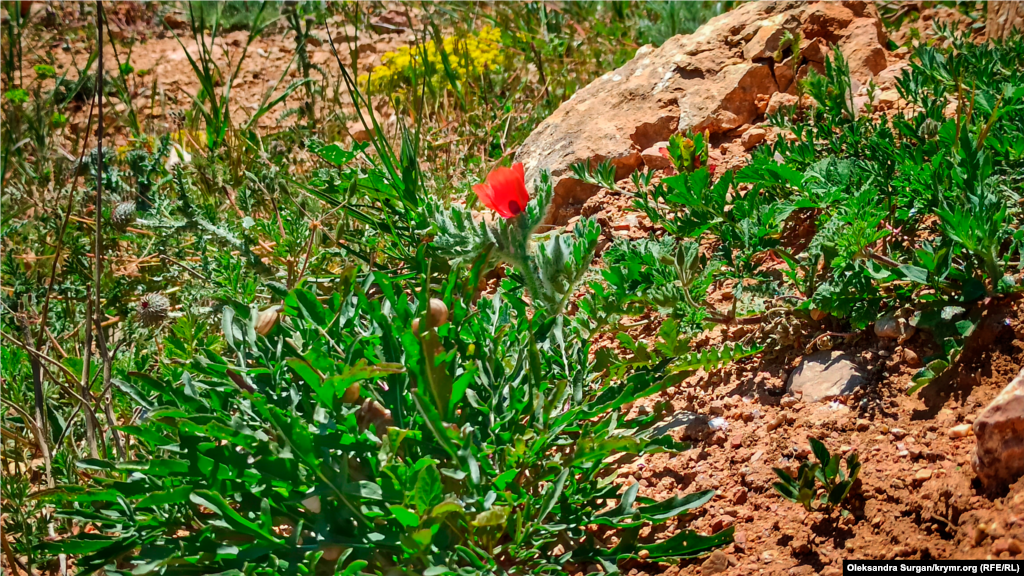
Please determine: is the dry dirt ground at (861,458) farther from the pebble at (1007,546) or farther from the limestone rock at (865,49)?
the limestone rock at (865,49)

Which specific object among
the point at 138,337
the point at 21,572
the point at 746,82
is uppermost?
the point at 746,82

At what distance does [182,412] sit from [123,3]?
6.48 m

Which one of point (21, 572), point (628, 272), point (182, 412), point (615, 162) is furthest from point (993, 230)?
point (21, 572)

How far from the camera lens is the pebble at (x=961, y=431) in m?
1.82

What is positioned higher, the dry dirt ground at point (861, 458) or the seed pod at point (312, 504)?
the seed pod at point (312, 504)

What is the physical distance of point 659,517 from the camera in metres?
1.87

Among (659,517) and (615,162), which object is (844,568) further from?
(615,162)

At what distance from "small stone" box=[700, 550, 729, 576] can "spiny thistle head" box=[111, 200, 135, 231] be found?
2478 millimetres

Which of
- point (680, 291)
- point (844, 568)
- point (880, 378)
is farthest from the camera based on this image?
point (680, 291)

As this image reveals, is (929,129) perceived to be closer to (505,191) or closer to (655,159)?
(655,159)

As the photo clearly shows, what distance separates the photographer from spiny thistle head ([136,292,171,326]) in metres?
2.97

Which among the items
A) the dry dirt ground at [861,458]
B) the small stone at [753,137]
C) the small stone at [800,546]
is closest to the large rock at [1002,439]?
the dry dirt ground at [861,458]

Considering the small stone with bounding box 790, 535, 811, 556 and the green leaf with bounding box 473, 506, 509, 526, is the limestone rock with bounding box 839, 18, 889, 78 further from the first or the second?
the green leaf with bounding box 473, 506, 509, 526

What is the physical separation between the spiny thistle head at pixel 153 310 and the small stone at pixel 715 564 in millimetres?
2126
